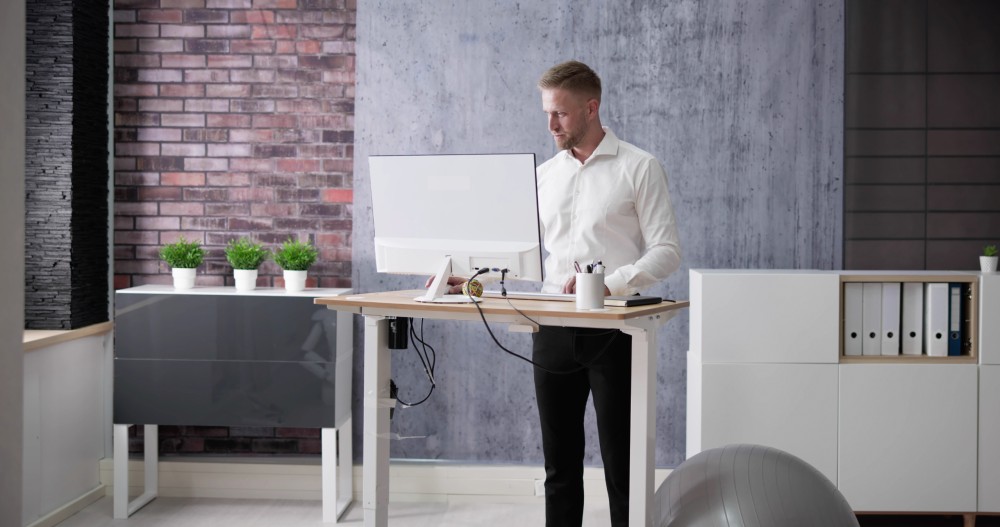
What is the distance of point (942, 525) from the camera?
3480mm

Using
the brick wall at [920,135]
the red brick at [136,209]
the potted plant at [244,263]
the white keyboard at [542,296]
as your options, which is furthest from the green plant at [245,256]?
the brick wall at [920,135]

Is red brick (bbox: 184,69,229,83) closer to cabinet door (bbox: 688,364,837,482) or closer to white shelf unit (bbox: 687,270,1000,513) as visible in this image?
white shelf unit (bbox: 687,270,1000,513)

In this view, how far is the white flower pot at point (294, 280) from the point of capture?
3557 millimetres

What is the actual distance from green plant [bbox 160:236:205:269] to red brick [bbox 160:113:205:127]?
55 cm

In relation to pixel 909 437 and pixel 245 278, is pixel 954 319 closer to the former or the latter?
pixel 909 437

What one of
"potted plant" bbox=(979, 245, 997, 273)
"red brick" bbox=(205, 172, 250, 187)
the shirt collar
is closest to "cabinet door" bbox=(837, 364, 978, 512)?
"potted plant" bbox=(979, 245, 997, 273)

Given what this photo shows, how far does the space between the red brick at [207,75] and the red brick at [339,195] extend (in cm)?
66

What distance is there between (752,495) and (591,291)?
66cm

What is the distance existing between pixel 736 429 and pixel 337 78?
86.1 inches

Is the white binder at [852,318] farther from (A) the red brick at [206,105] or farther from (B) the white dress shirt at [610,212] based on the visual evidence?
(A) the red brick at [206,105]

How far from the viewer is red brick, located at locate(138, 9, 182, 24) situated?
12.4 ft

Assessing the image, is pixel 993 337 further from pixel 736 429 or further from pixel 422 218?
pixel 422 218

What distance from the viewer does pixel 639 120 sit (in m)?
3.70

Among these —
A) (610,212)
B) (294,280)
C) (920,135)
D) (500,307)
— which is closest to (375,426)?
(500,307)
